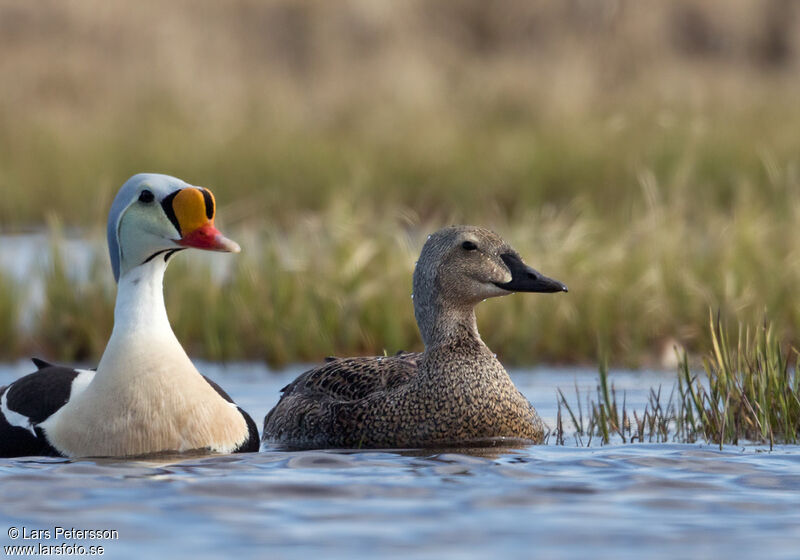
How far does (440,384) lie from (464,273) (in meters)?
0.58

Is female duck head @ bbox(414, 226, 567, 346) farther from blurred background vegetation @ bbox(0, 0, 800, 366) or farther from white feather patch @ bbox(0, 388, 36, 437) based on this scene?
white feather patch @ bbox(0, 388, 36, 437)

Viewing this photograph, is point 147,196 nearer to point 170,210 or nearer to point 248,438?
point 170,210

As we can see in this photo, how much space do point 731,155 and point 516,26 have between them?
48.6ft

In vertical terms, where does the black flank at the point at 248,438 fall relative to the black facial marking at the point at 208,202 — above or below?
below

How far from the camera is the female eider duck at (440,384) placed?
264 inches

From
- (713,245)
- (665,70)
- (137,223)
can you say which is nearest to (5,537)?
(137,223)

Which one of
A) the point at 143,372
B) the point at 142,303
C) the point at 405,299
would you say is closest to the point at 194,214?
the point at 142,303

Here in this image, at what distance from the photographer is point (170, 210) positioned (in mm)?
6141

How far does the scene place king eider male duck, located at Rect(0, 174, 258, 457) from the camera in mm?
6148

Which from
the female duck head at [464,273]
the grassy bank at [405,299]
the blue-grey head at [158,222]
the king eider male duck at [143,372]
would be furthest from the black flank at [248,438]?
the grassy bank at [405,299]

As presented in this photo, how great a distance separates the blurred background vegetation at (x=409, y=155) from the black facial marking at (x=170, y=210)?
294 centimetres

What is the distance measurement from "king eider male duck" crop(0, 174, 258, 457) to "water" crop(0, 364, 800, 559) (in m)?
0.12

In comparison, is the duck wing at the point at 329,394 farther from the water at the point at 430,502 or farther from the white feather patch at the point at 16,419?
the white feather patch at the point at 16,419

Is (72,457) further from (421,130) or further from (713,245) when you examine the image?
(421,130)
